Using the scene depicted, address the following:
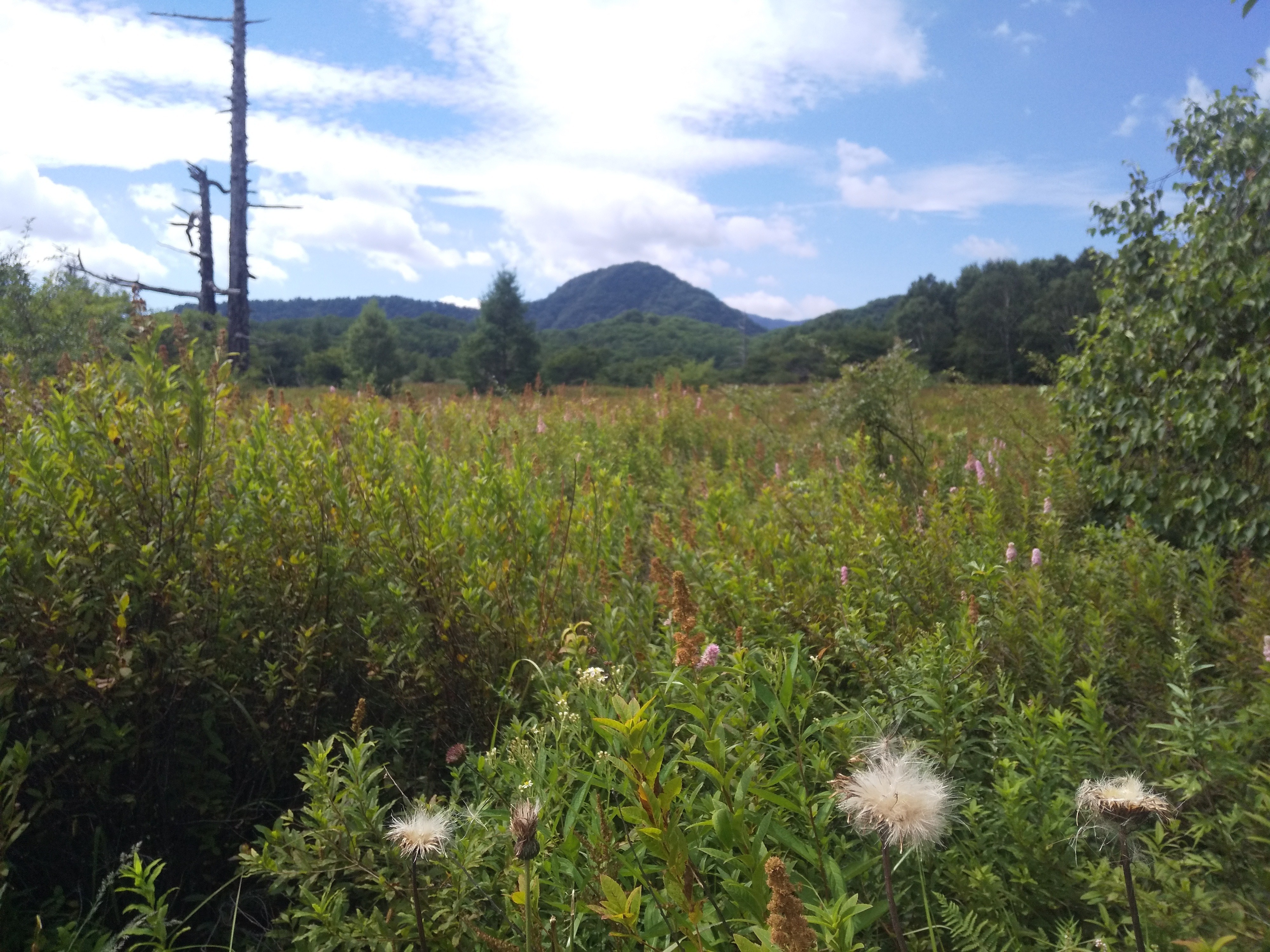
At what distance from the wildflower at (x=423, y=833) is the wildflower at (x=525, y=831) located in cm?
23

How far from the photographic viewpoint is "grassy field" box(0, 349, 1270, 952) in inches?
64.2

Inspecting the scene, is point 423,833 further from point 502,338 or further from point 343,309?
point 343,309

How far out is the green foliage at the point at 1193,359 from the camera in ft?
12.8

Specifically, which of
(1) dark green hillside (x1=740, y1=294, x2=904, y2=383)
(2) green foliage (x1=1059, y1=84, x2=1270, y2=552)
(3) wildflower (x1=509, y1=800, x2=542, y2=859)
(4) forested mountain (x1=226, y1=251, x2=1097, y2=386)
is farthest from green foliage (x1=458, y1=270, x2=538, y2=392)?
(3) wildflower (x1=509, y1=800, x2=542, y2=859)

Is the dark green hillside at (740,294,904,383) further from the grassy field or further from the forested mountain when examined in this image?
the grassy field

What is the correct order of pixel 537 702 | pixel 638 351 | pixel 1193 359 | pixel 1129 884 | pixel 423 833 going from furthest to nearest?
1. pixel 638 351
2. pixel 1193 359
3. pixel 537 702
4. pixel 423 833
5. pixel 1129 884

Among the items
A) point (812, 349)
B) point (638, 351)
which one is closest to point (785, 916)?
point (812, 349)

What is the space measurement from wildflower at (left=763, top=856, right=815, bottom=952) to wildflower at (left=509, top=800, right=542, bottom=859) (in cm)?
38

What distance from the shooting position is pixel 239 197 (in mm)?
15055

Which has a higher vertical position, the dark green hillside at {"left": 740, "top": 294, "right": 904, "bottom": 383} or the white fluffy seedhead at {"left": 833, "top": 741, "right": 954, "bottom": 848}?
the dark green hillside at {"left": 740, "top": 294, "right": 904, "bottom": 383}

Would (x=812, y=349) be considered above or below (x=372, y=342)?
above

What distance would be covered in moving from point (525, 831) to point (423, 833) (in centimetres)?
31

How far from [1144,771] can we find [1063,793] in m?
0.49

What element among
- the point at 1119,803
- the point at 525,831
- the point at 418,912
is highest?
the point at 1119,803
